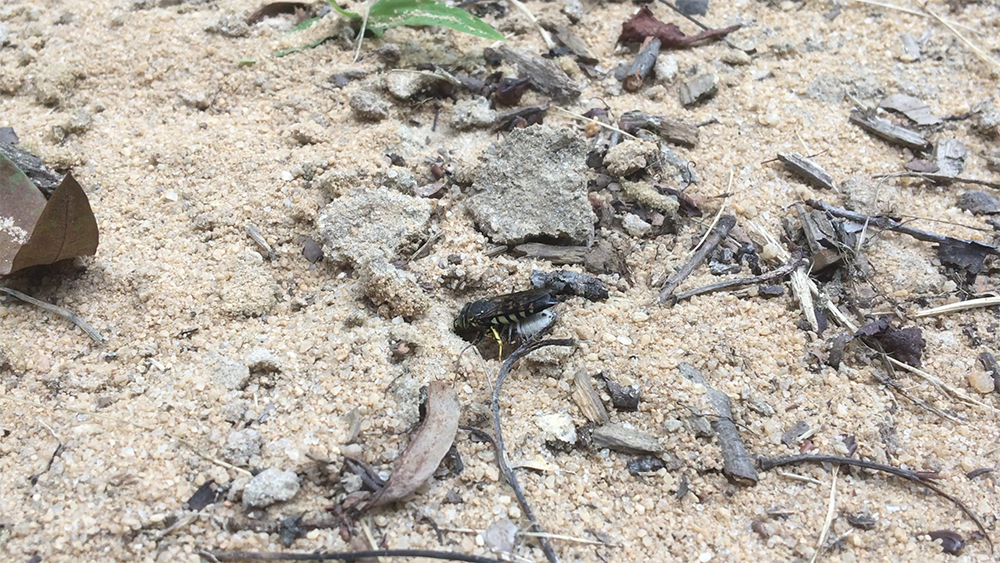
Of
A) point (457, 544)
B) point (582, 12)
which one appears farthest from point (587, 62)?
point (457, 544)

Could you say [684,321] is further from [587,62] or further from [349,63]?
[349,63]

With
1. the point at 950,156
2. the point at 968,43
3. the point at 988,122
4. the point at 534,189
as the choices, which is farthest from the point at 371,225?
the point at 968,43

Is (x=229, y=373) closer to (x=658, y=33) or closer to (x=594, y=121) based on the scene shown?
(x=594, y=121)

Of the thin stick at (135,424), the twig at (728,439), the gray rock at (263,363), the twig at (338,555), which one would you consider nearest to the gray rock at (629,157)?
the twig at (728,439)

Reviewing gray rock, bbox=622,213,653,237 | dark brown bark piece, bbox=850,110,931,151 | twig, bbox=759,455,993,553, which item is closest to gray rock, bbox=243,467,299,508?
twig, bbox=759,455,993,553

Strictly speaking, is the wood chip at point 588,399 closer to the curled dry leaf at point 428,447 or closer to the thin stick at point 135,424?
the curled dry leaf at point 428,447

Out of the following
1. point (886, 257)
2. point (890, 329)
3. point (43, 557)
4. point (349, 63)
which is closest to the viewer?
point (43, 557)
